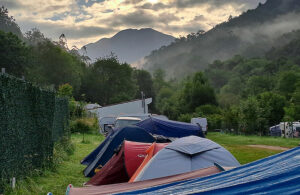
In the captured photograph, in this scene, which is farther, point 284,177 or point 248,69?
point 248,69

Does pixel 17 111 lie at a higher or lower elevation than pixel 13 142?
higher

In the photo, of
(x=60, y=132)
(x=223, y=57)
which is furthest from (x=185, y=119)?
(x=223, y=57)

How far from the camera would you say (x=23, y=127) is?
816 centimetres

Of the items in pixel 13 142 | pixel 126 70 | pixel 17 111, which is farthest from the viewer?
pixel 126 70

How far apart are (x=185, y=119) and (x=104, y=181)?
36.7m

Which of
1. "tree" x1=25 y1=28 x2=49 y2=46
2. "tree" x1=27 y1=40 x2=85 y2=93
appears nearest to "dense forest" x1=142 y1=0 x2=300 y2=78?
"tree" x1=25 y1=28 x2=49 y2=46

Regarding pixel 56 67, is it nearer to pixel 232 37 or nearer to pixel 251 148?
pixel 251 148

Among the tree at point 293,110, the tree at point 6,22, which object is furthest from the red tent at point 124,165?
the tree at point 6,22

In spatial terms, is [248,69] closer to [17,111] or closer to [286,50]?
[286,50]

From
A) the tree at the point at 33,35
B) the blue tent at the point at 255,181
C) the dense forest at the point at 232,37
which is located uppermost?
the dense forest at the point at 232,37

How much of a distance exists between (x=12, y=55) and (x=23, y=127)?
122ft

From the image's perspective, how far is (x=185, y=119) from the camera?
44.4 meters

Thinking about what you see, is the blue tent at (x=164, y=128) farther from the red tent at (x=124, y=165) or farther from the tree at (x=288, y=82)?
the tree at (x=288, y=82)

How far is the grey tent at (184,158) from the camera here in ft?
20.5
